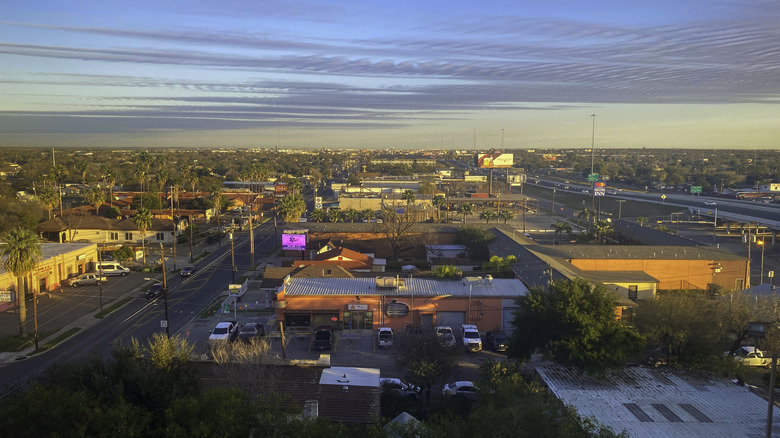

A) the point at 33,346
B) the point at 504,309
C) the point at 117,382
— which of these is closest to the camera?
the point at 117,382

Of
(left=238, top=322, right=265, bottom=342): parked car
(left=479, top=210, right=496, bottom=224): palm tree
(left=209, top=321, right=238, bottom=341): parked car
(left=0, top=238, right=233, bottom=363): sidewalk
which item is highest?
(left=479, top=210, right=496, bottom=224): palm tree

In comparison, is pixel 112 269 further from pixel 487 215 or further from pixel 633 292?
pixel 487 215

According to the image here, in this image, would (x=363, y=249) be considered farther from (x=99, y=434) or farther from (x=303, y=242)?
(x=99, y=434)

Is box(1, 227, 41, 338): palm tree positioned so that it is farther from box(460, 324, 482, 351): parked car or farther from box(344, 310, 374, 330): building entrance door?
box(460, 324, 482, 351): parked car

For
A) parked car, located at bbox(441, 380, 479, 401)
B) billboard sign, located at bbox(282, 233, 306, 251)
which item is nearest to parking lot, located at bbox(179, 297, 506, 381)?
parked car, located at bbox(441, 380, 479, 401)

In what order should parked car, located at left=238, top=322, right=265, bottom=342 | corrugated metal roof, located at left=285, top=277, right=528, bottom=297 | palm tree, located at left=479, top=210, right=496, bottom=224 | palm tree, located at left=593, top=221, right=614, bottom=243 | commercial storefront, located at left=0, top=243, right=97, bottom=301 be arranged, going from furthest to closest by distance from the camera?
palm tree, located at left=479, top=210, right=496, bottom=224 < palm tree, located at left=593, top=221, right=614, bottom=243 < commercial storefront, located at left=0, top=243, right=97, bottom=301 < corrugated metal roof, located at left=285, top=277, right=528, bottom=297 < parked car, located at left=238, top=322, right=265, bottom=342

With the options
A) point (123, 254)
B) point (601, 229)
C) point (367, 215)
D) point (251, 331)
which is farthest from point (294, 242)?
point (601, 229)

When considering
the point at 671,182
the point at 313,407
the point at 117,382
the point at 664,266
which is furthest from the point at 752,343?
the point at 671,182
